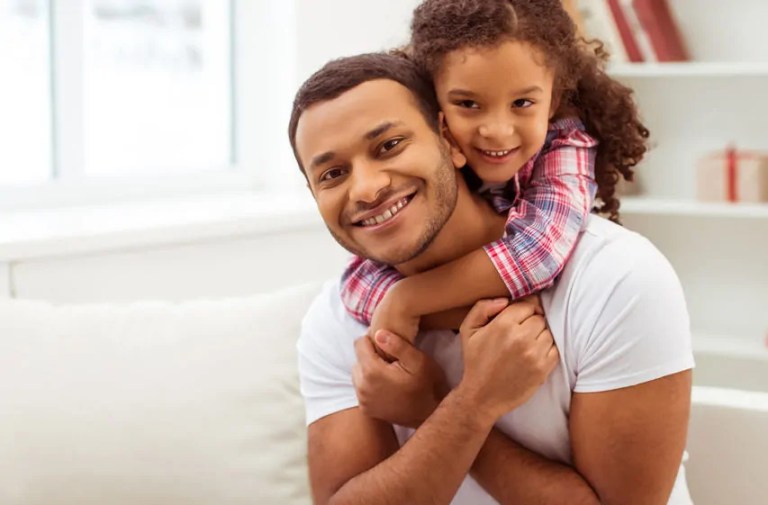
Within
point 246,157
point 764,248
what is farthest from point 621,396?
point 764,248

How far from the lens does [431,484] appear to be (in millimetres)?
1417

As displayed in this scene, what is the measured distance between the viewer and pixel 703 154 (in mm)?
3564

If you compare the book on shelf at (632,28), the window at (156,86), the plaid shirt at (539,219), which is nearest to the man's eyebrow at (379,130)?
the plaid shirt at (539,219)

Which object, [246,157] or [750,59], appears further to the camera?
[750,59]

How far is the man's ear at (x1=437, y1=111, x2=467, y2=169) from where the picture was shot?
4.74 feet

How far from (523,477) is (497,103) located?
485 millimetres

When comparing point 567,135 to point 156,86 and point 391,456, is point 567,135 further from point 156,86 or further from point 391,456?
point 156,86

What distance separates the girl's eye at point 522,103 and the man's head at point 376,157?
10cm

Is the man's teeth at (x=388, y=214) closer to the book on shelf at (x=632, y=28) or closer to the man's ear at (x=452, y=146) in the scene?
the man's ear at (x=452, y=146)

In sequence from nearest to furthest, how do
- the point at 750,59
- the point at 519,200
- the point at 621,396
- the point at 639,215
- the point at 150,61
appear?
1. the point at 621,396
2. the point at 519,200
3. the point at 150,61
4. the point at 750,59
5. the point at 639,215

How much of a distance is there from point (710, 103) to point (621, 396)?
240 centimetres

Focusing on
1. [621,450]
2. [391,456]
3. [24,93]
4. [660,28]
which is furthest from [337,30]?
[621,450]

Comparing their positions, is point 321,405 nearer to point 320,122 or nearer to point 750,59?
point 320,122

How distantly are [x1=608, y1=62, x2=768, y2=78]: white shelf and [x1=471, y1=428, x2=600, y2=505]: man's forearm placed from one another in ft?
6.81
